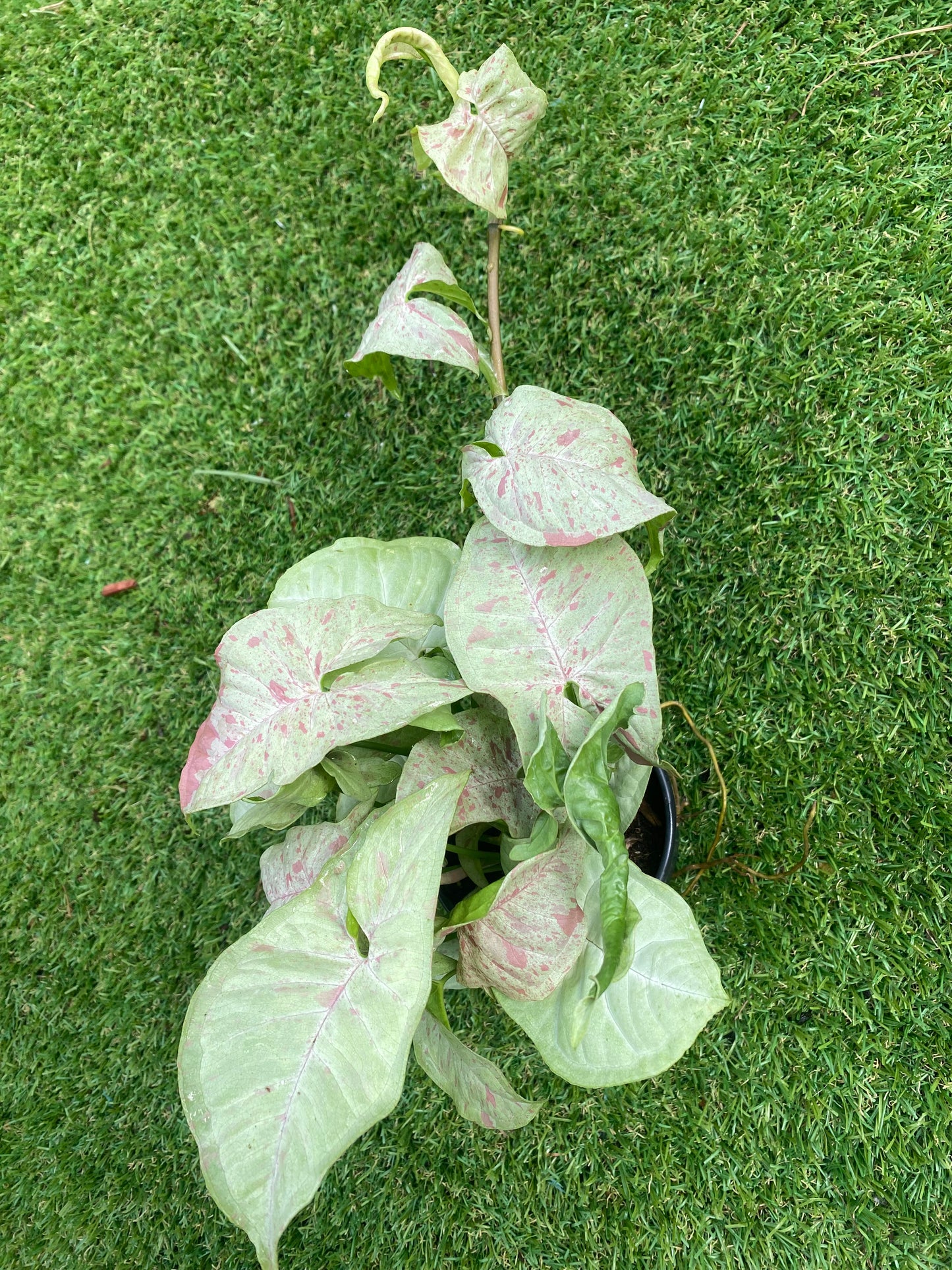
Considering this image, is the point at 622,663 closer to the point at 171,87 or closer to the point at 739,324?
the point at 739,324

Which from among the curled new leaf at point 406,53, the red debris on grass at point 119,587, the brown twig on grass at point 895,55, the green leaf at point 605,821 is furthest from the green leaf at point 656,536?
the red debris on grass at point 119,587

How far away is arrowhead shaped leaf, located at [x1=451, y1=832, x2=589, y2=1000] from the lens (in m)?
0.69

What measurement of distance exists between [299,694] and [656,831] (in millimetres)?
532

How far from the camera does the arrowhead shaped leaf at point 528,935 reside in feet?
2.28

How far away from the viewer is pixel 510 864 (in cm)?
80

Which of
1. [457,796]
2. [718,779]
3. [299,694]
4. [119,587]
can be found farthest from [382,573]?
[119,587]

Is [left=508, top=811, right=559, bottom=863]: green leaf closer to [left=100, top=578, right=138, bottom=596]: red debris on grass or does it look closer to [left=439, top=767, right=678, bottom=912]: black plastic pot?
[left=439, top=767, right=678, bottom=912]: black plastic pot

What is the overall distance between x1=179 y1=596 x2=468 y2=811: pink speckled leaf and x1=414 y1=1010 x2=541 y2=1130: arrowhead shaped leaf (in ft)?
0.91

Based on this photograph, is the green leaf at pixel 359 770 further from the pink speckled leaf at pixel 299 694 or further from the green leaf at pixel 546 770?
the green leaf at pixel 546 770

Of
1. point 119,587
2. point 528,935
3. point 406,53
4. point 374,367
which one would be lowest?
point 528,935

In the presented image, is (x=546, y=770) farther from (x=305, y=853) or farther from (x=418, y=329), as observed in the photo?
(x=418, y=329)

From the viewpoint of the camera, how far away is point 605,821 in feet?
2.14

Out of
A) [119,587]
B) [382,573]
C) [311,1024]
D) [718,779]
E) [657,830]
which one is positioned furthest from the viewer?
[119,587]

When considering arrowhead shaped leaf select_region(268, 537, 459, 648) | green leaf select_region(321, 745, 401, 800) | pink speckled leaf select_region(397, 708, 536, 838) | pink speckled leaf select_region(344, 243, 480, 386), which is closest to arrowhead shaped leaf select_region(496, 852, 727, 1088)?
pink speckled leaf select_region(397, 708, 536, 838)
